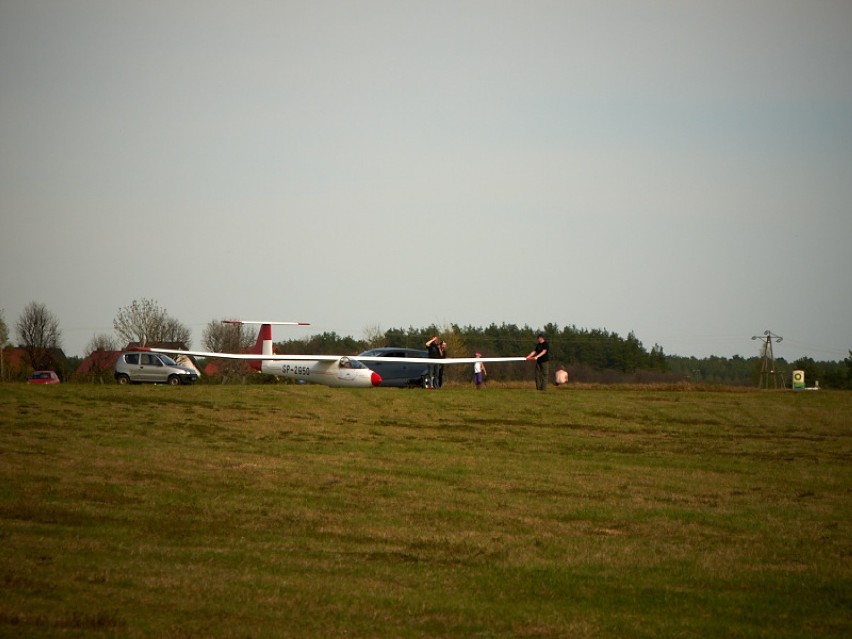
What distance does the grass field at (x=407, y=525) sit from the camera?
29.0 ft

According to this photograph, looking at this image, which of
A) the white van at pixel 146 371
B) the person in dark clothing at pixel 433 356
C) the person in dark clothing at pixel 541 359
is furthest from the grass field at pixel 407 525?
the white van at pixel 146 371

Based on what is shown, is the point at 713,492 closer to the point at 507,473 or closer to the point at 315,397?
the point at 507,473

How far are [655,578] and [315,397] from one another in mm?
18809

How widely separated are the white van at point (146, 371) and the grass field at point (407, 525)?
1506 cm

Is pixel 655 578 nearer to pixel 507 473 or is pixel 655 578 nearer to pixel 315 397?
pixel 507 473

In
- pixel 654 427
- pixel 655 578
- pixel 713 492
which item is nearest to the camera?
pixel 655 578

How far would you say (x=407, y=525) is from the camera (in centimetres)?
1299

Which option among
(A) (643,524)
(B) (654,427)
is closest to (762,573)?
(A) (643,524)

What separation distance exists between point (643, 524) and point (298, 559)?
5.33 m

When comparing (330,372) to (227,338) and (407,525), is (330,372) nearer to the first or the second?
(407,525)

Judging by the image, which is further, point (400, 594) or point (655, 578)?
point (655, 578)

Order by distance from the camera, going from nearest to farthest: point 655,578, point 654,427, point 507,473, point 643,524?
point 655,578
point 643,524
point 507,473
point 654,427

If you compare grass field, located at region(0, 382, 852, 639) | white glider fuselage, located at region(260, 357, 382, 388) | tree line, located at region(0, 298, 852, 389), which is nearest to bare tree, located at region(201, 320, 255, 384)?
tree line, located at region(0, 298, 852, 389)

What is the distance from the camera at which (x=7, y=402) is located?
77.7ft
